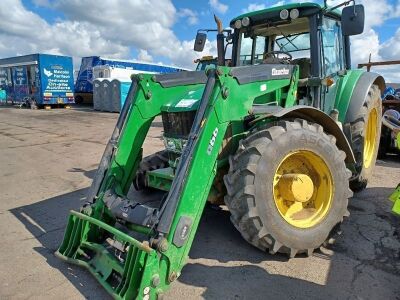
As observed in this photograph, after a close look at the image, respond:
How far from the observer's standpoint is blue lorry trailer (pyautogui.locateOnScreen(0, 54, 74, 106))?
2103cm

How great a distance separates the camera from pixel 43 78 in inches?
826

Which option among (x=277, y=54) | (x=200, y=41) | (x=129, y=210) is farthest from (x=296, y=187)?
(x=200, y=41)

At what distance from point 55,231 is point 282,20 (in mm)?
3669

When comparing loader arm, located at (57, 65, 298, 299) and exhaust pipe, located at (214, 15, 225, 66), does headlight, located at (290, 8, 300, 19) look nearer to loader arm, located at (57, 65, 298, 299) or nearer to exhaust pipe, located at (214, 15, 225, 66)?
loader arm, located at (57, 65, 298, 299)

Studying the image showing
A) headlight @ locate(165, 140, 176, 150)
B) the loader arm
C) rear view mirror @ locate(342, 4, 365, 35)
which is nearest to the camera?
the loader arm

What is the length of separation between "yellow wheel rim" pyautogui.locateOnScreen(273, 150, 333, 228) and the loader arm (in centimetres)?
72

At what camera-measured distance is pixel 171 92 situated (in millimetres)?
4113

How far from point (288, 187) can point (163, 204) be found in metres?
1.24

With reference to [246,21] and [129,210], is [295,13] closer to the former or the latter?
[246,21]

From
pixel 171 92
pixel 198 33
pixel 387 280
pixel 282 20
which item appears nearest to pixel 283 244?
pixel 387 280

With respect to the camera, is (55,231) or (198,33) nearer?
(55,231)

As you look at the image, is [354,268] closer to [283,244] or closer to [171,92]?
[283,244]

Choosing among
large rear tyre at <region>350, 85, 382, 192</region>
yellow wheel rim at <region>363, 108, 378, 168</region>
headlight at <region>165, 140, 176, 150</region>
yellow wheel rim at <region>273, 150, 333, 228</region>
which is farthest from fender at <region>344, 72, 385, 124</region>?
headlight at <region>165, 140, 176, 150</region>

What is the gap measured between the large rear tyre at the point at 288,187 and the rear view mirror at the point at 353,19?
1.13 m
